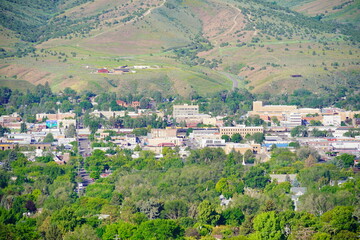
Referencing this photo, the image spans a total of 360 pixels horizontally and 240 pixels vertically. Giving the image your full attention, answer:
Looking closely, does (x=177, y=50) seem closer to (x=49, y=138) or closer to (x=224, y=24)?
(x=224, y=24)

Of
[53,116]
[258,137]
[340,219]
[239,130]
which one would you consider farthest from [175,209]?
[53,116]

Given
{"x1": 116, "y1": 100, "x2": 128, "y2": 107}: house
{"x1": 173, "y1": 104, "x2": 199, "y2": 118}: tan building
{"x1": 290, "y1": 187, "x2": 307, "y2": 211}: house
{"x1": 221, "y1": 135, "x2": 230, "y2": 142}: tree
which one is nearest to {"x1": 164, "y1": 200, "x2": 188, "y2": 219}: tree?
{"x1": 290, "y1": 187, "x2": 307, "y2": 211}: house

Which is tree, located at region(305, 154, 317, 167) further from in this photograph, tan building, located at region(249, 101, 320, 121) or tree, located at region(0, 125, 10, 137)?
tan building, located at region(249, 101, 320, 121)

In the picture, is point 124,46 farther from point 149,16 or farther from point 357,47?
point 357,47

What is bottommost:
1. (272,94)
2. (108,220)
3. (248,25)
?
(108,220)

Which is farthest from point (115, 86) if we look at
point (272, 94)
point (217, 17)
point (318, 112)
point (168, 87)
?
point (217, 17)

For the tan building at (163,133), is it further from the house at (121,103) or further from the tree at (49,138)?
the house at (121,103)
